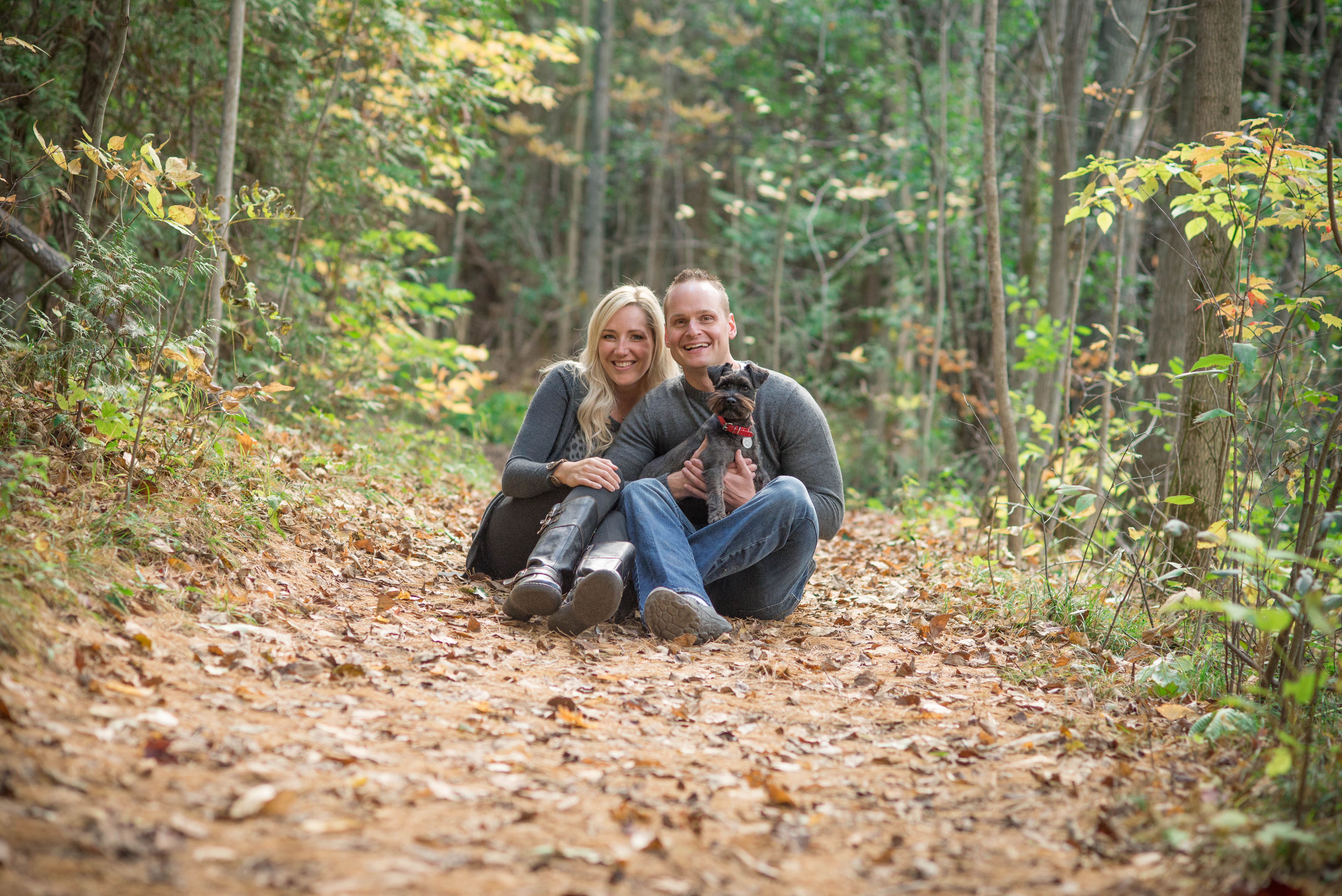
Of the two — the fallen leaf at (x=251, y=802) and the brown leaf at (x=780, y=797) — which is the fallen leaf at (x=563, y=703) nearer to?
the brown leaf at (x=780, y=797)

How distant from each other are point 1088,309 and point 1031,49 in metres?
3.01

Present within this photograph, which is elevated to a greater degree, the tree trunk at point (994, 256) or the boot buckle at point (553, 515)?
the tree trunk at point (994, 256)

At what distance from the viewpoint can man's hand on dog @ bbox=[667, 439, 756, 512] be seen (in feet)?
13.1

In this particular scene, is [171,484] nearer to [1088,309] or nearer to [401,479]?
[401,479]

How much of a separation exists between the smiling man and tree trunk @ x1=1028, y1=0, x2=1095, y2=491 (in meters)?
3.98

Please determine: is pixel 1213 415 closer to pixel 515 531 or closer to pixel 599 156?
pixel 515 531

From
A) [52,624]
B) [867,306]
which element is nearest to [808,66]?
[867,306]

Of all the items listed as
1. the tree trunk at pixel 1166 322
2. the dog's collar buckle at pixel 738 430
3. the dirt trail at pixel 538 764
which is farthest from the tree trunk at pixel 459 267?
the dirt trail at pixel 538 764

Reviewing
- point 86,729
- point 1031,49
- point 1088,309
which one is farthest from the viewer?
point 1088,309

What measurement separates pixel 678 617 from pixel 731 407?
92 centimetres

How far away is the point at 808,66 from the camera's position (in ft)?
49.1

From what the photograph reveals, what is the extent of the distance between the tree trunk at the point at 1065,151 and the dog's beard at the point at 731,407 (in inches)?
171

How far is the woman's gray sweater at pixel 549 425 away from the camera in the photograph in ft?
13.9

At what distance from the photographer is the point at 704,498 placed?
4.02 metres
